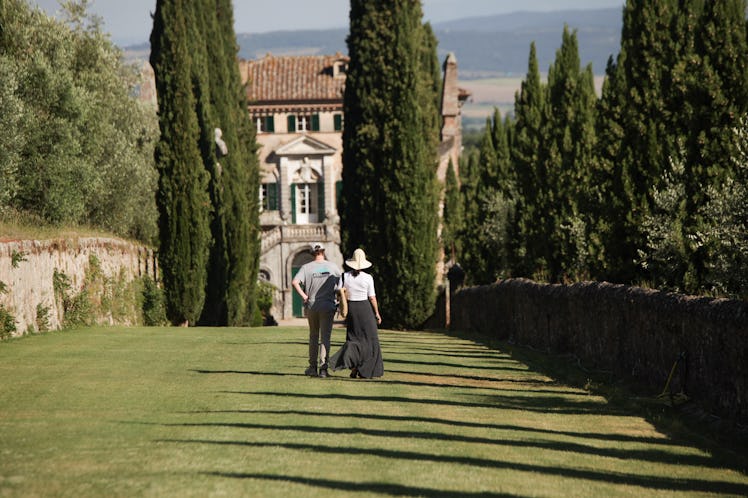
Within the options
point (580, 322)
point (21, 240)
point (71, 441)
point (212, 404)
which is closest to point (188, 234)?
point (21, 240)

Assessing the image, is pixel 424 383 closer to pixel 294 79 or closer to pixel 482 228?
pixel 482 228

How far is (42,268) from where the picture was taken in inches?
969

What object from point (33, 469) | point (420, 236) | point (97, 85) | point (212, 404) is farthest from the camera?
point (420, 236)

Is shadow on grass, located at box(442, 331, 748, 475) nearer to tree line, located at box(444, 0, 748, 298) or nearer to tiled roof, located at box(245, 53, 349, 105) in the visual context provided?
tree line, located at box(444, 0, 748, 298)

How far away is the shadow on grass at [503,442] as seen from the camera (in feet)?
36.7

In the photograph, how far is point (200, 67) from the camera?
40.8 metres

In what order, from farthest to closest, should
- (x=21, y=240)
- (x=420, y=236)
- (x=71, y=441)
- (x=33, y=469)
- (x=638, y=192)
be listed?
1. (x=420, y=236)
2. (x=21, y=240)
3. (x=638, y=192)
4. (x=71, y=441)
5. (x=33, y=469)

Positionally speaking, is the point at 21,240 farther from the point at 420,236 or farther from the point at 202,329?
the point at 420,236

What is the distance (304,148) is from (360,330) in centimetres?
6754

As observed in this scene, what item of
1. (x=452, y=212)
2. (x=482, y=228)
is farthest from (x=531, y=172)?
(x=452, y=212)

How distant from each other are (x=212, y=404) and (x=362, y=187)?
27.6m

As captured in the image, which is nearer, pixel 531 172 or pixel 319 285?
pixel 319 285

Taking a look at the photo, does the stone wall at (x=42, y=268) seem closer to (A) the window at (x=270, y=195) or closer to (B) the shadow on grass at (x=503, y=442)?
(B) the shadow on grass at (x=503, y=442)

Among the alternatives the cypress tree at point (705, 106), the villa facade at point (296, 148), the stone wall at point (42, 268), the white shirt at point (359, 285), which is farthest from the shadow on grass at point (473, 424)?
the villa facade at point (296, 148)
